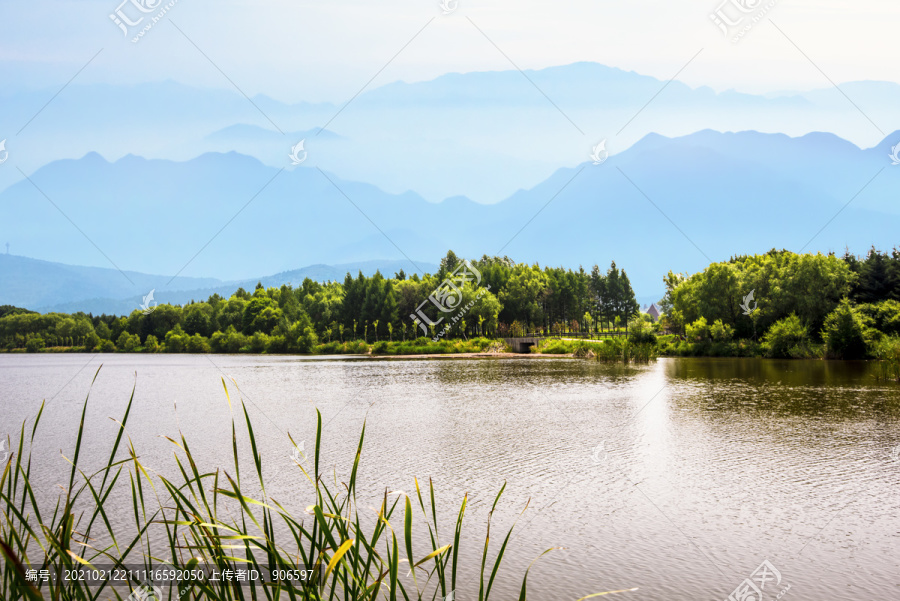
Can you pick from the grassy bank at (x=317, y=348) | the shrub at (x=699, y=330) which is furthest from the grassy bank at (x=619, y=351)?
the grassy bank at (x=317, y=348)

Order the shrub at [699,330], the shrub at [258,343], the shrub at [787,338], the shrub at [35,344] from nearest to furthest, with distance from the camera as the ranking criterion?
the shrub at [787,338]
the shrub at [699,330]
the shrub at [258,343]
the shrub at [35,344]

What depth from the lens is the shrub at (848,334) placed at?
1654 inches

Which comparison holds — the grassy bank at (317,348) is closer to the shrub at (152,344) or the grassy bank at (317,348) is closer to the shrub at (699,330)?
the shrub at (152,344)

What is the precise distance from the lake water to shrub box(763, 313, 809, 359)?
18878 millimetres

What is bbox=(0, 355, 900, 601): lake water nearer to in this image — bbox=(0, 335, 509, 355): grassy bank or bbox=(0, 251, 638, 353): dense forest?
bbox=(0, 335, 509, 355): grassy bank

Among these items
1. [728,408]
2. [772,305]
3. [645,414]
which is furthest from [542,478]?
[772,305]

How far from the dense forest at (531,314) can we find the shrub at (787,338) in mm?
86

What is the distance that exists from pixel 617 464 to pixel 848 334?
37.3m

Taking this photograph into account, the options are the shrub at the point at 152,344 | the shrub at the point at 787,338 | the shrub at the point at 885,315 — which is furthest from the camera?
the shrub at the point at 152,344

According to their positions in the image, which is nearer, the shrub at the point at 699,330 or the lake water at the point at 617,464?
the lake water at the point at 617,464

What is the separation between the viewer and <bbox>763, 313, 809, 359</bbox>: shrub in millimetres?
46781

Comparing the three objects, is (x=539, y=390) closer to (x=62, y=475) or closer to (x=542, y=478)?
(x=542, y=478)

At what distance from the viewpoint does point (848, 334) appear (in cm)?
4262

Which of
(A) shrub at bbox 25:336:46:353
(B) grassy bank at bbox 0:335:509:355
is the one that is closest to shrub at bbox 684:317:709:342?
(B) grassy bank at bbox 0:335:509:355
